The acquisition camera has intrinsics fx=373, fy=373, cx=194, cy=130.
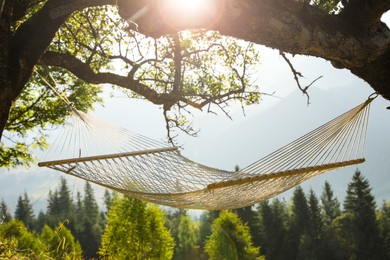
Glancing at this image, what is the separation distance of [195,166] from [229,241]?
11612mm

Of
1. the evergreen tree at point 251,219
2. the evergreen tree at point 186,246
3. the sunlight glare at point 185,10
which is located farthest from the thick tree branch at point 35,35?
the evergreen tree at point 186,246

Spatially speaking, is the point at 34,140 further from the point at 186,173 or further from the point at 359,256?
the point at 359,256

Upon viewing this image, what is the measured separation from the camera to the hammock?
103 inches

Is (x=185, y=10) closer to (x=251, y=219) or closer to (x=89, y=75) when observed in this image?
(x=89, y=75)

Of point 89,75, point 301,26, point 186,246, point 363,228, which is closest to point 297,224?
point 363,228

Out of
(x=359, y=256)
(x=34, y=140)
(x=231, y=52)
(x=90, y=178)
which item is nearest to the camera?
(x=90, y=178)

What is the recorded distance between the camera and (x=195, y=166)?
3.71 m

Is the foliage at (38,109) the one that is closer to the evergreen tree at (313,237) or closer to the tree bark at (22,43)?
the tree bark at (22,43)

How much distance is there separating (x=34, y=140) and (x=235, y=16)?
274 inches

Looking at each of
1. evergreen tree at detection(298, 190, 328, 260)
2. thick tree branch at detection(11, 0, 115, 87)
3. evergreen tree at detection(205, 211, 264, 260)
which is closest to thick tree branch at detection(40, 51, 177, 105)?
thick tree branch at detection(11, 0, 115, 87)

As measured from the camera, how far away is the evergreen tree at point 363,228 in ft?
70.1

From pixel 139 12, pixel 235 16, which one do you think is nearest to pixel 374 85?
pixel 235 16

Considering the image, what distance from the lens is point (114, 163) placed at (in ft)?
12.2

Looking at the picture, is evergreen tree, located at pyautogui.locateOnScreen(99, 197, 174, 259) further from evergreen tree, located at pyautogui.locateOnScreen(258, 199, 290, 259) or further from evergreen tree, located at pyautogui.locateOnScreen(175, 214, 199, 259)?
evergreen tree, located at pyautogui.locateOnScreen(175, 214, 199, 259)
